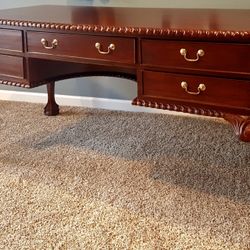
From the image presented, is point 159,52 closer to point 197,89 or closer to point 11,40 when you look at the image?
point 197,89

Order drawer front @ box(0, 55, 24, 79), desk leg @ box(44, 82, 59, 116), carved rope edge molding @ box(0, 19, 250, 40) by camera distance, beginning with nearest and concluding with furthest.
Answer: carved rope edge molding @ box(0, 19, 250, 40) → drawer front @ box(0, 55, 24, 79) → desk leg @ box(44, 82, 59, 116)

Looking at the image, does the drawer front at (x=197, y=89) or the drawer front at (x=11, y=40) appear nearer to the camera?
the drawer front at (x=197, y=89)

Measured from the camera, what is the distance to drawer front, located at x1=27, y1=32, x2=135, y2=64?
133 centimetres

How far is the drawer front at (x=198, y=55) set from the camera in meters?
1.16

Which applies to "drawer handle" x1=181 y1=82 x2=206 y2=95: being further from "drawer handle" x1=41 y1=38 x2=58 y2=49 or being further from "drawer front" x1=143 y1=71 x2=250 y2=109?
"drawer handle" x1=41 y1=38 x2=58 y2=49

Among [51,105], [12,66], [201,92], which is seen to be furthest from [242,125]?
[51,105]

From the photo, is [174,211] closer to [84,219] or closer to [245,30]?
[84,219]

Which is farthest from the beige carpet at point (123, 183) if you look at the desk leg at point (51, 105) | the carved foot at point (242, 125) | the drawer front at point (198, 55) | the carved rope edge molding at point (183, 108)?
the drawer front at point (198, 55)

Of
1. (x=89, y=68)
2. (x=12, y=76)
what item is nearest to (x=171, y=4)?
(x=89, y=68)

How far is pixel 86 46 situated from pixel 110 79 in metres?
0.94

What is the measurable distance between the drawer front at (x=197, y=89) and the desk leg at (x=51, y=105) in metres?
1.04

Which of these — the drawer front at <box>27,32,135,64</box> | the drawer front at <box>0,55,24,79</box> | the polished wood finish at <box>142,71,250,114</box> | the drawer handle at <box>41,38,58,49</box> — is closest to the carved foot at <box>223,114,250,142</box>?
the polished wood finish at <box>142,71,250,114</box>

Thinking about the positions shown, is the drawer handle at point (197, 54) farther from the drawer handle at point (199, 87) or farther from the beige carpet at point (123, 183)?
the beige carpet at point (123, 183)

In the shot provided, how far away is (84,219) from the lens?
1353 mm
